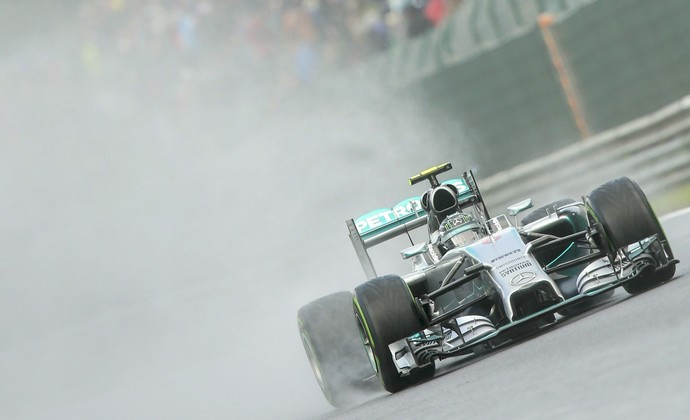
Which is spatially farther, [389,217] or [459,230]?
[389,217]

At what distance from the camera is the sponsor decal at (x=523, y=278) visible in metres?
8.54

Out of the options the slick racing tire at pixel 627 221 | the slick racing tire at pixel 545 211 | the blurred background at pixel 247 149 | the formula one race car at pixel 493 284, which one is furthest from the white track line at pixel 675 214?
the slick racing tire at pixel 627 221

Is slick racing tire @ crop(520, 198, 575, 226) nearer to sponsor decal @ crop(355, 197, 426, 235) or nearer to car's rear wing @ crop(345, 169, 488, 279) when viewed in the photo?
car's rear wing @ crop(345, 169, 488, 279)

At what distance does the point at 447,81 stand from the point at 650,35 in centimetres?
288

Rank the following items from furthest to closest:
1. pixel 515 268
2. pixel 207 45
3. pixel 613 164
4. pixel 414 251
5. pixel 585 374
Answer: pixel 207 45 < pixel 613 164 < pixel 414 251 < pixel 515 268 < pixel 585 374

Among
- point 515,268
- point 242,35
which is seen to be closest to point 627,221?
point 515,268

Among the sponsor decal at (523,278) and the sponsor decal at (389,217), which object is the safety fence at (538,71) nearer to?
the sponsor decal at (389,217)

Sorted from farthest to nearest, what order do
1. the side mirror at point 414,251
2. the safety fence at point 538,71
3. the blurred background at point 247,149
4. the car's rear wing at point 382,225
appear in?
1. the safety fence at point 538,71
2. the blurred background at point 247,149
3. the car's rear wing at point 382,225
4. the side mirror at point 414,251

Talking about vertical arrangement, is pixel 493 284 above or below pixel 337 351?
above

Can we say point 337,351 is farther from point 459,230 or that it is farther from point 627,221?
point 627,221

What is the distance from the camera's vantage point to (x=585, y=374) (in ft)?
20.3

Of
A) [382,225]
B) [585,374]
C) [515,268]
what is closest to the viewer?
[585,374]

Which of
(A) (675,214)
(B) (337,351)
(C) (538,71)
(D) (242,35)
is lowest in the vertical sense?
(A) (675,214)

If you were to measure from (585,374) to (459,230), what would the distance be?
363 cm
